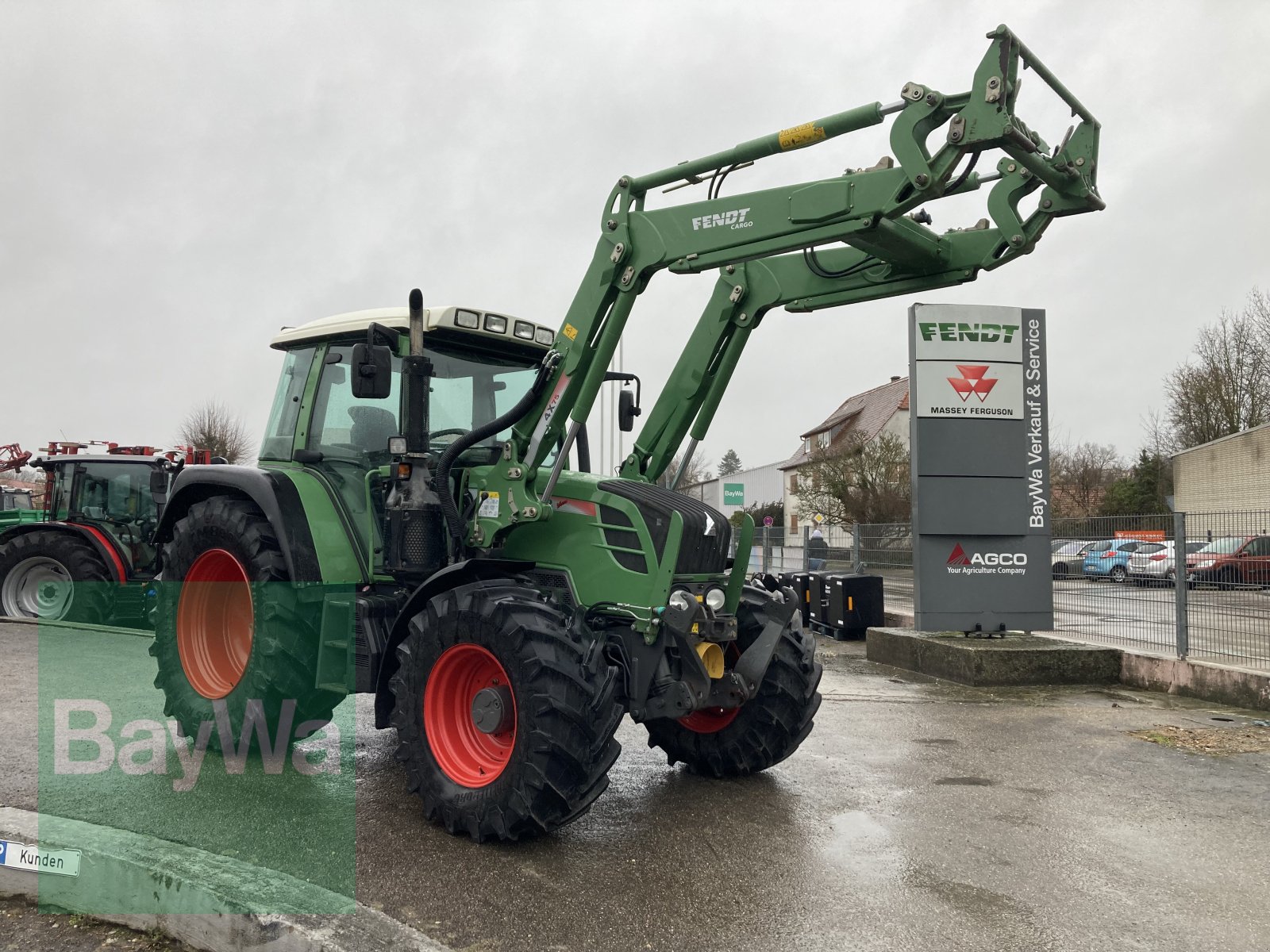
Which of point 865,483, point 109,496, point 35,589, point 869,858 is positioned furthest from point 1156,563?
point 865,483

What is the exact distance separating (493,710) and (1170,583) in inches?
277

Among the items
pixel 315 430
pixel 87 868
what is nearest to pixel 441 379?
pixel 315 430

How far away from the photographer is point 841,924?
359 cm

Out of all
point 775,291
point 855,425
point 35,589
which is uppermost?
point 855,425

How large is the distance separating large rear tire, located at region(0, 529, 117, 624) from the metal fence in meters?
10.6

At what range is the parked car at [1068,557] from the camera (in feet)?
34.1

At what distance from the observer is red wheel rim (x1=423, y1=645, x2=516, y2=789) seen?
4.65m

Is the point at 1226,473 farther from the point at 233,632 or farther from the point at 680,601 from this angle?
the point at 233,632

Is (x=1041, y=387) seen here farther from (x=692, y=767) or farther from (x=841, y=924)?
(x=841, y=924)

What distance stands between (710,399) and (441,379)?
1540 mm

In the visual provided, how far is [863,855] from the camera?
171 inches

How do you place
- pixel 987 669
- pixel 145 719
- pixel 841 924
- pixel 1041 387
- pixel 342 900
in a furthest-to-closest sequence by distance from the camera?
pixel 1041 387 → pixel 987 669 → pixel 145 719 → pixel 841 924 → pixel 342 900

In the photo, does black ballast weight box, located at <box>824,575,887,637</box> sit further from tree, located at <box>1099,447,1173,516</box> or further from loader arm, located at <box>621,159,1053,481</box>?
tree, located at <box>1099,447,1173,516</box>

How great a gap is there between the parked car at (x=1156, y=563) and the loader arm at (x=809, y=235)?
213 inches
